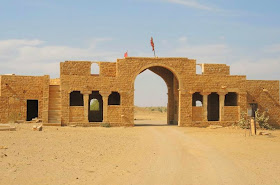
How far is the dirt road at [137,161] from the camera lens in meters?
8.61

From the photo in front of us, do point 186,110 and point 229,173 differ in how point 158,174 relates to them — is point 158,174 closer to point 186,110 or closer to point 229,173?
point 229,173

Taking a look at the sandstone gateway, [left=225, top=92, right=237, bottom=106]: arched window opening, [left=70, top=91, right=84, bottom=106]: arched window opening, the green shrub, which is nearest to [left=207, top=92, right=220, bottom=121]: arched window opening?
[left=225, top=92, right=237, bottom=106]: arched window opening

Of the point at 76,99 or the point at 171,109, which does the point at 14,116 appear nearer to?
the point at 76,99

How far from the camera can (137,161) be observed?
11.2m

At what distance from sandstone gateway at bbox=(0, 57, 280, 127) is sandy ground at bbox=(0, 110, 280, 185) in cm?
655

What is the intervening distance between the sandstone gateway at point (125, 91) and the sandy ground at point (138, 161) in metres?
6.55

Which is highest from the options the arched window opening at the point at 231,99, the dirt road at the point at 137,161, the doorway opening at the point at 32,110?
the arched window opening at the point at 231,99

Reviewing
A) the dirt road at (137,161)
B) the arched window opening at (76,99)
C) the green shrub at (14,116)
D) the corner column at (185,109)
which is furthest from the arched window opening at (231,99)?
the green shrub at (14,116)

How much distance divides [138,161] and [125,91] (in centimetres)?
1227

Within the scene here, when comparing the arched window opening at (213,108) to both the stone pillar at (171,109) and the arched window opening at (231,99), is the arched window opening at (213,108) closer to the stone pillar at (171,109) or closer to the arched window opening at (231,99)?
the arched window opening at (231,99)

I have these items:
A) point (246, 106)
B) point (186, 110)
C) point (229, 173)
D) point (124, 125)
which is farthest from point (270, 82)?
point (229, 173)

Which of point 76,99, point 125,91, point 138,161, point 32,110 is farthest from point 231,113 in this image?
point 32,110

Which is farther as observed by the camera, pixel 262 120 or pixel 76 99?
pixel 76 99

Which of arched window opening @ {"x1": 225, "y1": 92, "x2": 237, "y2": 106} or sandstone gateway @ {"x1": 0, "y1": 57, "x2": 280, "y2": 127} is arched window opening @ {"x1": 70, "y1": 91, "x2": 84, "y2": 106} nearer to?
sandstone gateway @ {"x1": 0, "y1": 57, "x2": 280, "y2": 127}
